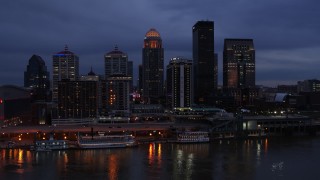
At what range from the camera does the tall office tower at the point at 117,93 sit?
92938 millimetres

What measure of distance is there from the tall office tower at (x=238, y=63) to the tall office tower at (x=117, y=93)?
51.4 m

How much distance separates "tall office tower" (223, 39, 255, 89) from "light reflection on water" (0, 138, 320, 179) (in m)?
98.7

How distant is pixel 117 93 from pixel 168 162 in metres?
63.0

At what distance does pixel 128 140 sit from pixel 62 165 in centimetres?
1036

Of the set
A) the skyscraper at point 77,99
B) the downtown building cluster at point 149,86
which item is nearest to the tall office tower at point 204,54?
the downtown building cluster at point 149,86

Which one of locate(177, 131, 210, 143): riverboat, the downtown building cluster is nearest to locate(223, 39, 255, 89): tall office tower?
the downtown building cluster

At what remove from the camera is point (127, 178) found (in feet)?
90.3

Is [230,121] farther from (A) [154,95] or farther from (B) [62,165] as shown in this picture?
(A) [154,95]

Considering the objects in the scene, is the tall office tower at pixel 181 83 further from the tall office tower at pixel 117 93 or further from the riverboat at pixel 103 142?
the riverboat at pixel 103 142

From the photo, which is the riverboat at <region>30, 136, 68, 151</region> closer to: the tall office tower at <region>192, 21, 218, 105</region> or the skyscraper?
the skyscraper

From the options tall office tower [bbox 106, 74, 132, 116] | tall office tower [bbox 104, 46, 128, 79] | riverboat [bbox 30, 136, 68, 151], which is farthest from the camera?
tall office tower [bbox 104, 46, 128, 79]

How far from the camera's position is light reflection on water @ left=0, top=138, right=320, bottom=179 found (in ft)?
93.8

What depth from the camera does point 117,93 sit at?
311 ft

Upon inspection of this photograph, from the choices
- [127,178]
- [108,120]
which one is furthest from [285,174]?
[108,120]
